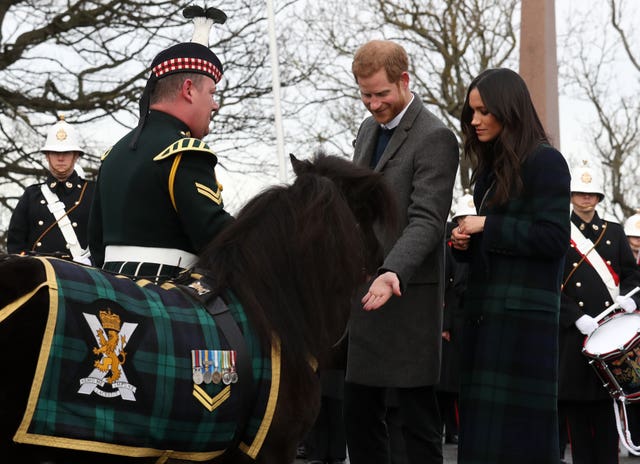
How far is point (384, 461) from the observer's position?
16.4ft

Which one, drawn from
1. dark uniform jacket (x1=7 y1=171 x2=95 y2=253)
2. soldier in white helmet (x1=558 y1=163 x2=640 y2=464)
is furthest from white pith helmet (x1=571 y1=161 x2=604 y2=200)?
dark uniform jacket (x1=7 y1=171 x2=95 y2=253)

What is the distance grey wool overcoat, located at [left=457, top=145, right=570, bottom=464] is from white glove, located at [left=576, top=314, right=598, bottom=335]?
2.78 meters

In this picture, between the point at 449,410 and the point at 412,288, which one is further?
the point at 449,410

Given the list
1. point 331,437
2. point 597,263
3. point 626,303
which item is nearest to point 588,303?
point 597,263

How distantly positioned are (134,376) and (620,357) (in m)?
3.91

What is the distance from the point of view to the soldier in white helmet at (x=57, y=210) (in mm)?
8898

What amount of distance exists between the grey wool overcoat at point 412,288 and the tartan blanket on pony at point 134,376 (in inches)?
49.0

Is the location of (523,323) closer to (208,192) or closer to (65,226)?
(208,192)

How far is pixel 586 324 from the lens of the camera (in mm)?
7242

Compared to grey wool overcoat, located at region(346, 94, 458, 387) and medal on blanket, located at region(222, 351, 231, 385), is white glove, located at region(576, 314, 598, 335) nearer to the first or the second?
grey wool overcoat, located at region(346, 94, 458, 387)

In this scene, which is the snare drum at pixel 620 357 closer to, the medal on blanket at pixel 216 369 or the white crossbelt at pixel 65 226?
the medal on blanket at pixel 216 369

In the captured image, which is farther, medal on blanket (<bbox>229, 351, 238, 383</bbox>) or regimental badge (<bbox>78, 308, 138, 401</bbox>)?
medal on blanket (<bbox>229, 351, 238, 383</bbox>)

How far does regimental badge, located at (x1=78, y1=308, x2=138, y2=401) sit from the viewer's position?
331cm

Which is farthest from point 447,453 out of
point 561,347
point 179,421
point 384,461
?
point 179,421
